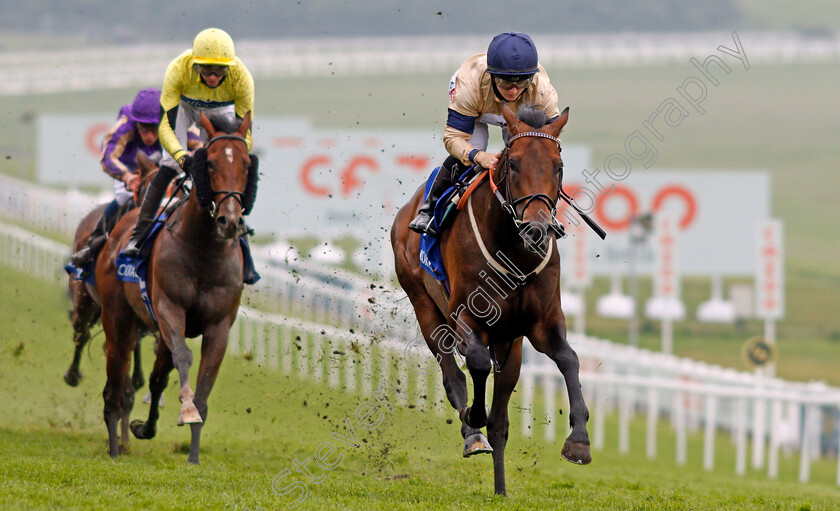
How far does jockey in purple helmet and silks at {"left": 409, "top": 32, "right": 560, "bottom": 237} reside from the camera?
5.94 metres

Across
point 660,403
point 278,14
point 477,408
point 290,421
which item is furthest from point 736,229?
point 278,14

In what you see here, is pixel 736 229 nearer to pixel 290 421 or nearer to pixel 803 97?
pixel 290 421

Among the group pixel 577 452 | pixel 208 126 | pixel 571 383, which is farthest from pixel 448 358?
pixel 208 126

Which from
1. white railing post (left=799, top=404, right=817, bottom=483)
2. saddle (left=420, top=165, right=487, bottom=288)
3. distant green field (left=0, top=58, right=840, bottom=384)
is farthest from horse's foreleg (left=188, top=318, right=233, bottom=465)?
distant green field (left=0, top=58, right=840, bottom=384)

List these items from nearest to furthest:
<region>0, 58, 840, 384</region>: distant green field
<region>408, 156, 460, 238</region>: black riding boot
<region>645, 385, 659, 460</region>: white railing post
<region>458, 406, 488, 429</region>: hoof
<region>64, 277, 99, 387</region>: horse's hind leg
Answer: <region>458, 406, 488, 429</region>: hoof → <region>408, 156, 460, 238</region>: black riding boot → <region>64, 277, 99, 387</region>: horse's hind leg → <region>645, 385, 659, 460</region>: white railing post → <region>0, 58, 840, 384</region>: distant green field

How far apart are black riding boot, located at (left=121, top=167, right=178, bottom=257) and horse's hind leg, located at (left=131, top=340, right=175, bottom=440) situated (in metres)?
0.74

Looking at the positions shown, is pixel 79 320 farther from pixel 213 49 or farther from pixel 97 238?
pixel 213 49

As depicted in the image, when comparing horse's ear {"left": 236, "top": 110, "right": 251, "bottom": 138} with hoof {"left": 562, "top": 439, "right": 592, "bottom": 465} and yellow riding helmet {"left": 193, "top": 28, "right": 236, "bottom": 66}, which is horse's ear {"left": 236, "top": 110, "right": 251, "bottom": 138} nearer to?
yellow riding helmet {"left": 193, "top": 28, "right": 236, "bottom": 66}

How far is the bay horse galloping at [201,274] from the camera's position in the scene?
6.78 m

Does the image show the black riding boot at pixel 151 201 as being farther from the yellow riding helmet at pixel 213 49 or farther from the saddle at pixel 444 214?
the saddle at pixel 444 214

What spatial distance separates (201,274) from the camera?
7.22 meters


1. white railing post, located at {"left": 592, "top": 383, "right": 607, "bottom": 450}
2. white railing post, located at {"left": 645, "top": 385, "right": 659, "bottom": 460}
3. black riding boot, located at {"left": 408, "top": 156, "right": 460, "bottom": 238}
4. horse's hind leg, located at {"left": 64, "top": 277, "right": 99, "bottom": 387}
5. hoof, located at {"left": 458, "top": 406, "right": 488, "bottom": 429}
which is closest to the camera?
hoof, located at {"left": 458, "top": 406, "right": 488, "bottom": 429}

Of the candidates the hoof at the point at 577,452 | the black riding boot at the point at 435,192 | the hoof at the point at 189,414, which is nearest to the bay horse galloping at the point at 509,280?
the hoof at the point at 577,452

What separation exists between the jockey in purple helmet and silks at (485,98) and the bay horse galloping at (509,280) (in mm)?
285
